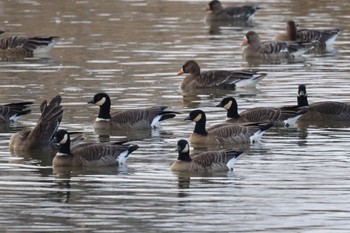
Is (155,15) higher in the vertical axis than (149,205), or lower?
higher

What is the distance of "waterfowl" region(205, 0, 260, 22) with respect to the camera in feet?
132

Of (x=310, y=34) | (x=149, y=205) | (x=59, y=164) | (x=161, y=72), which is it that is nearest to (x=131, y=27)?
(x=310, y=34)

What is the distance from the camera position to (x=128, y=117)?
70.9ft

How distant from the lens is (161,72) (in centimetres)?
2870

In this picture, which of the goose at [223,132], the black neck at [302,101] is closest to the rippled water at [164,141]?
the goose at [223,132]

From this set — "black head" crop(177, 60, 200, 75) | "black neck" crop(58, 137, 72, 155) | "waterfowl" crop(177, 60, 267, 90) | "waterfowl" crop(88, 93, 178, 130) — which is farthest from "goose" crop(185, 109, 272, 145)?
"black head" crop(177, 60, 200, 75)

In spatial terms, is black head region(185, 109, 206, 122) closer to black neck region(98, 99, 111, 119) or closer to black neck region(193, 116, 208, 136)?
black neck region(193, 116, 208, 136)

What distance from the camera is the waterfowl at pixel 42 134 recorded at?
1942 cm

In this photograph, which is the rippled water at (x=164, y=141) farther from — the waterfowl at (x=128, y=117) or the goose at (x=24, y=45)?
the goose at (x=24, y=45)

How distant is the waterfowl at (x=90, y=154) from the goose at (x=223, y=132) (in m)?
1.90

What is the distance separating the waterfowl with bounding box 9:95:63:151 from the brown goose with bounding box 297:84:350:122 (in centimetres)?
514

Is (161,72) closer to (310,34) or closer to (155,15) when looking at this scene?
(310,34)

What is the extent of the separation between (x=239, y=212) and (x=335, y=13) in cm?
2683

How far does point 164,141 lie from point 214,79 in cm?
674
